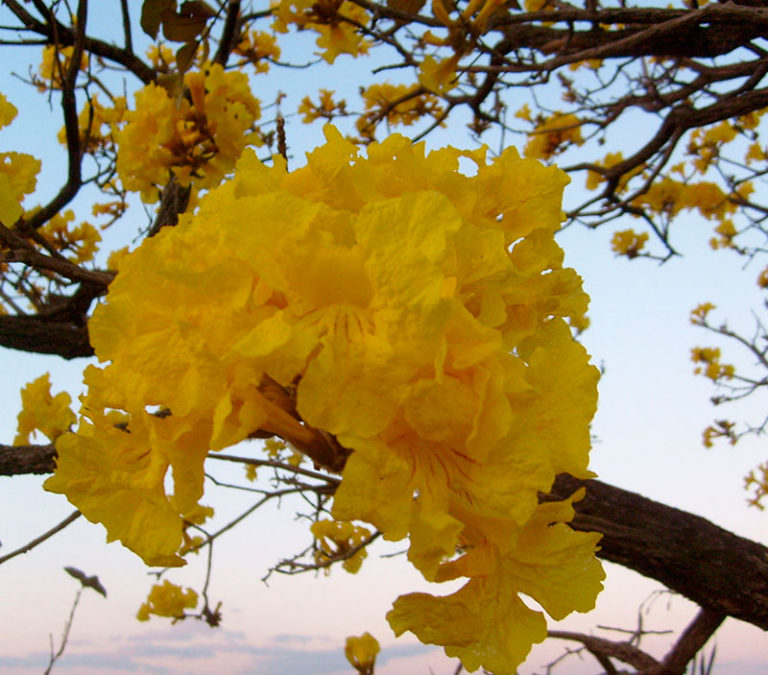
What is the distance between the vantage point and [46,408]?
2727 mm

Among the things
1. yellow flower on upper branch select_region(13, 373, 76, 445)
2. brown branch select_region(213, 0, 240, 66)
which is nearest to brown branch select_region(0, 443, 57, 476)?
yellow flower on upper branch select_region(13, 373, 76, 445)

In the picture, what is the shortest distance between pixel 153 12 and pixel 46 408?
5.87ft

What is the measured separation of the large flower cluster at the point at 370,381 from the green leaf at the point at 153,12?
Answer: 84cm

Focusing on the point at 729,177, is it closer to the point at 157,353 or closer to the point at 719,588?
the point at 719,588

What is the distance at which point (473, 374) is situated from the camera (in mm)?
693

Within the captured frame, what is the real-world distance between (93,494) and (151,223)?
2349mm

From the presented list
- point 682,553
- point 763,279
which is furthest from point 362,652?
point 763,279

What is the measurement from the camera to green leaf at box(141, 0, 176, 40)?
148 cm

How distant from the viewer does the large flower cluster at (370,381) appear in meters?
0.66

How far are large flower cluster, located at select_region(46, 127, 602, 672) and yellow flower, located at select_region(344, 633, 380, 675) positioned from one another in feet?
9.66

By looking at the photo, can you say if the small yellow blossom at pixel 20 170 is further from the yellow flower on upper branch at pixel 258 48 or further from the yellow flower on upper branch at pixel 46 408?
the yellow flower on upper branch at pixel 258 48

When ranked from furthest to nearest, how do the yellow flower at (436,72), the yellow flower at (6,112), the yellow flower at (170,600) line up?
the yellow flower at (170,600) < the yellow flower at (436,72) < the yellow flower at (6,112)

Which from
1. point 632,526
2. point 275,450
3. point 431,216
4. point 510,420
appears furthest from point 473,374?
point 275,450

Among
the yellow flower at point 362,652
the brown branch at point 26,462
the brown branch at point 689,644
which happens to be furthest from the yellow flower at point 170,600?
the brown branch at point 689,644
